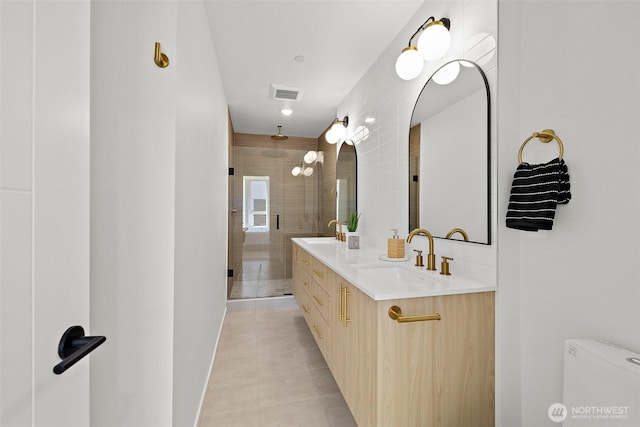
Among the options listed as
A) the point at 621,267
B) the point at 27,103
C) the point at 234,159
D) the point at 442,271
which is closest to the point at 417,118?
the point at 442,271

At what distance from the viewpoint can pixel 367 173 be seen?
2721 mm

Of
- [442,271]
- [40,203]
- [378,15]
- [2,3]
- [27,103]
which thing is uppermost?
[378,15]

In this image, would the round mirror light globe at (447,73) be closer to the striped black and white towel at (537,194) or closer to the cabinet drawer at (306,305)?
the striped black and white towel at (537,194)

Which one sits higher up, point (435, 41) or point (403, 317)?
point (435, 41)

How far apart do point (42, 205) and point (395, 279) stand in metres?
1.65

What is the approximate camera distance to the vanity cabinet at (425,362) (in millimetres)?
1180

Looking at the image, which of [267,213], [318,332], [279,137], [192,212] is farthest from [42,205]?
[279,137]

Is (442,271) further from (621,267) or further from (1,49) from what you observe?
(1,49)

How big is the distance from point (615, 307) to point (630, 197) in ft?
1.15

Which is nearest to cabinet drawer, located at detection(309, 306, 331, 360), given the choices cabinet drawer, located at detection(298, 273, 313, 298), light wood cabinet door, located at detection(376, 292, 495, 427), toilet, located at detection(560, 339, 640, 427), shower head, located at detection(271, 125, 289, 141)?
cabinet drawer, located at detection(298, 273, 313, 298)

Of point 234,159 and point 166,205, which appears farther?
point 234,159

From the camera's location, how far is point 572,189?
1.04 metres

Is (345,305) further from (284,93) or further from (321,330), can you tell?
(284,93)

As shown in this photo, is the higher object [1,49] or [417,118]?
[417,118]
